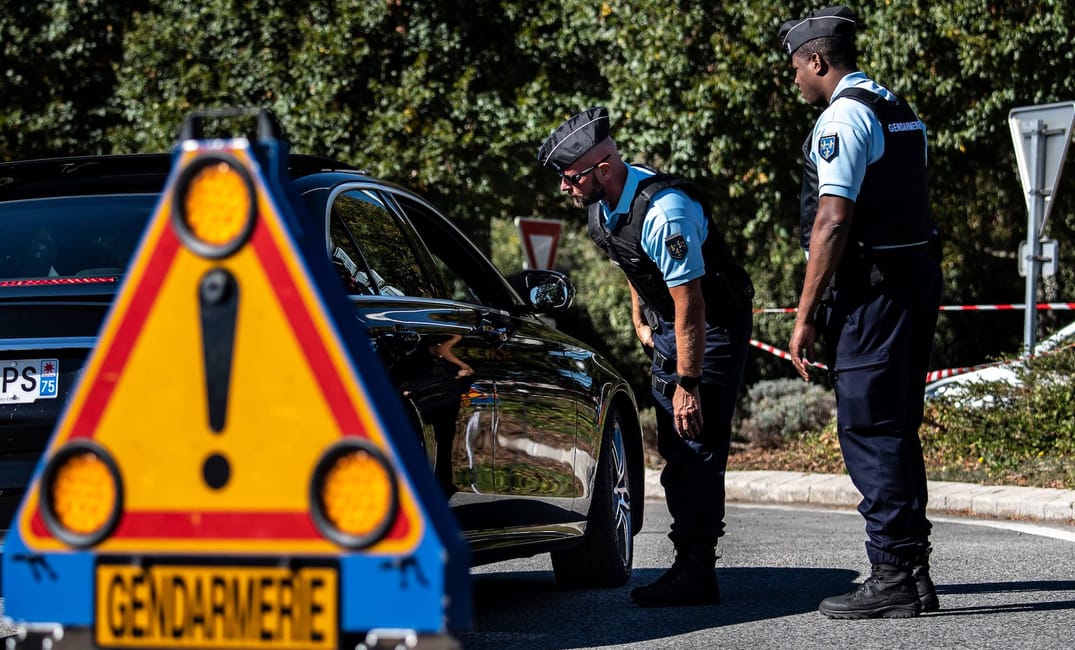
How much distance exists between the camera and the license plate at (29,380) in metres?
4.16

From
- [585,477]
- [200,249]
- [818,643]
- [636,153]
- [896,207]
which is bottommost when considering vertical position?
[818,643]

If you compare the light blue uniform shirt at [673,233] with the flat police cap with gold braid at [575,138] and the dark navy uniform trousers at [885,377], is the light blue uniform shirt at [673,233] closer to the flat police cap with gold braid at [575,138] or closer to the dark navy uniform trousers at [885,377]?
the flat police cap with gold braid at [575,138]

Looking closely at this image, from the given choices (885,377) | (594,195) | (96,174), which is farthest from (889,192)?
(96,174)

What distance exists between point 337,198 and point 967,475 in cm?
700

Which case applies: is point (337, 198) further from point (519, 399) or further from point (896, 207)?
point (896, 207)

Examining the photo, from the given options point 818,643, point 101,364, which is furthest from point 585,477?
point 101,364

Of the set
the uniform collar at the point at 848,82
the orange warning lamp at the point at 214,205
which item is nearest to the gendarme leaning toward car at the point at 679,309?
the uniform collar at the point at 848,82

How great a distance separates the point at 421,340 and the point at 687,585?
5.27ft

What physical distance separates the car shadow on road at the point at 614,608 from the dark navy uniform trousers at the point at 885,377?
503 mm

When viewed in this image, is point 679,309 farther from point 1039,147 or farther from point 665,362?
point 1039,147

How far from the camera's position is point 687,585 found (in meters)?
5.62

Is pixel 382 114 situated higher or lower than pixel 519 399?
higher

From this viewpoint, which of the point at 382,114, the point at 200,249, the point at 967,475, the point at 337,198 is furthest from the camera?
the point at 382,114

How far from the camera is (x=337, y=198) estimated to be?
4.80 meters
